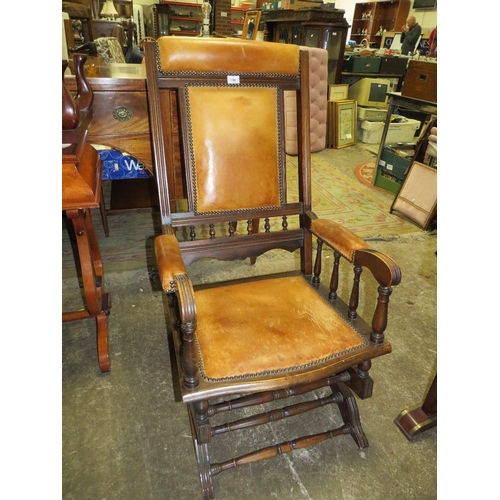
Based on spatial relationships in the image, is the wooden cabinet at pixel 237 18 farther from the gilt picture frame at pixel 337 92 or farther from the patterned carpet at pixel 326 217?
the patterned carpet at pixel 326 217

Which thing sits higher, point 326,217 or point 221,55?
point 221,55

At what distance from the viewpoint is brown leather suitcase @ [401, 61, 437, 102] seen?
287 centimetres

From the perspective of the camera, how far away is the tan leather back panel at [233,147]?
49.8 inches

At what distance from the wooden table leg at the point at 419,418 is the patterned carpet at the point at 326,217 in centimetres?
157

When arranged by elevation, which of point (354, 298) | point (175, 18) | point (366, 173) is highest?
point (175, 18)

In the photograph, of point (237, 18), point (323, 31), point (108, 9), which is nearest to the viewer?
point (323, 31)

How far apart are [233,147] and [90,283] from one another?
79 centimetres

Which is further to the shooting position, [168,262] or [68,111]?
[68,111]

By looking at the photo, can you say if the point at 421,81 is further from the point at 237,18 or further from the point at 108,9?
the point at 237,18

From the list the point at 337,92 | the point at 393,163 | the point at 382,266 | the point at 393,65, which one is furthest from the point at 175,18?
the point at 382,266

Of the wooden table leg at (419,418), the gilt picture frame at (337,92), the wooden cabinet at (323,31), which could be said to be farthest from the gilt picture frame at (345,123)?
the wooden table leg at (419,418)

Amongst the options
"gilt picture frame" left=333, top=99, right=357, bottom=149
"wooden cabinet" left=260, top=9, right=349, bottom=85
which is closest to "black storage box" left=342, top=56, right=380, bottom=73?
"wooden cabinet" left=260, top=9, right=349, bottom=85

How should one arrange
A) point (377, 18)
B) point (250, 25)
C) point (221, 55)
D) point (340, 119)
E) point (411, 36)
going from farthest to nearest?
point (377, 18), point (411, 36), point (250, 25), point (340, 119), point (221, 55)

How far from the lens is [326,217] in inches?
119
